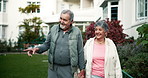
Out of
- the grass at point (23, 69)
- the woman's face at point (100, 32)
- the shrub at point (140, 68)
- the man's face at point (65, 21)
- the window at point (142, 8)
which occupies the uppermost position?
the window at point (142, 8)

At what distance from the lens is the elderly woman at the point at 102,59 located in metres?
4.16

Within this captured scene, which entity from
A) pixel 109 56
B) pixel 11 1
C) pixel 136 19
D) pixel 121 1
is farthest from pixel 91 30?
pixel 11 1

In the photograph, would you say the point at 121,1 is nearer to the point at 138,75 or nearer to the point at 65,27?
the point at 138,75

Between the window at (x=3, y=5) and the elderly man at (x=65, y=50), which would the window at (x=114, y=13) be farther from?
the window at (x=3, y=5)

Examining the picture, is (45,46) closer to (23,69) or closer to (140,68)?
(140,68)

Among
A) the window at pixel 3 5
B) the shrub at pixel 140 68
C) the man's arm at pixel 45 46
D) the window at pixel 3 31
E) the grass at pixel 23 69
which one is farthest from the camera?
the window at pixel 3 31

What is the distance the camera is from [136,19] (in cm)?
1391

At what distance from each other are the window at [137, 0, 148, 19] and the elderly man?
9274 mm

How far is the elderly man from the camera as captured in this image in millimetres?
4012

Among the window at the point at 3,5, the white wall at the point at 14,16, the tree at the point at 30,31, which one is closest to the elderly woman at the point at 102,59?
the tree at the point at 30,31

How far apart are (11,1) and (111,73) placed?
32.5 meters

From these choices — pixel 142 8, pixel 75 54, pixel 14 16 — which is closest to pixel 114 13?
pixel 142 8

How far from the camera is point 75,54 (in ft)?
13.1

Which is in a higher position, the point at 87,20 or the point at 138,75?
the point at 87,20
